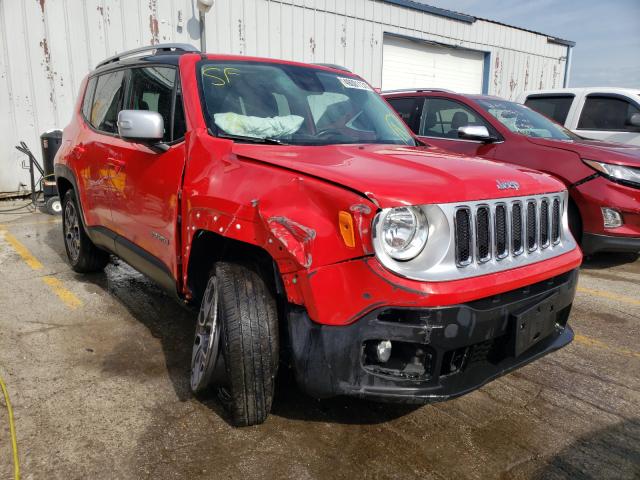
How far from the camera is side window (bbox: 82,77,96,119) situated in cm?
437

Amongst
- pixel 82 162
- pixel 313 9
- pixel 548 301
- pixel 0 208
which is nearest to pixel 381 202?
pixel 548 301

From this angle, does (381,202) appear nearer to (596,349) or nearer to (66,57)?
(596,349)

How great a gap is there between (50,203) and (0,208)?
53.4 inches

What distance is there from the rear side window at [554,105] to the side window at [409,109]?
2484mm

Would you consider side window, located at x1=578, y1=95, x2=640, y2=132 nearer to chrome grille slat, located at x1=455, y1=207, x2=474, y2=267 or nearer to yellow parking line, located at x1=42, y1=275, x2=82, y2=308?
chrome grille slat, located at x1=455, y1=207, x2=474, y2=267

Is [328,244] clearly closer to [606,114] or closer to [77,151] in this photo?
[77,151]

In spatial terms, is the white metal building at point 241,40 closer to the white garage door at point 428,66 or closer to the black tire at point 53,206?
the white garage door at point 428,66

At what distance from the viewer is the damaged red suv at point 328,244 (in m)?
1.91

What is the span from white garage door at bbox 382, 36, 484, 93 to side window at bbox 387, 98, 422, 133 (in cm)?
715

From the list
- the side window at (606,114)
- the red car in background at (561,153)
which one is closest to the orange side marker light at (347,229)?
the red car in background at (561,153)

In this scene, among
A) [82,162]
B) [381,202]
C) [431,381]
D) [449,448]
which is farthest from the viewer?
[82,162]

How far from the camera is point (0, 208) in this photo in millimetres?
8523

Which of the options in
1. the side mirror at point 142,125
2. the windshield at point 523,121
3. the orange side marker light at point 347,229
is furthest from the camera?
the windshield at point 523,121

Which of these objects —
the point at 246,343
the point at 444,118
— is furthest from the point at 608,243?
the point at 246,343
